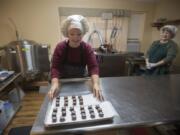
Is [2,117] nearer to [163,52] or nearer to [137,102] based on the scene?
[137,102]

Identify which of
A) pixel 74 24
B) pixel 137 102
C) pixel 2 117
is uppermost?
pixel 74 24

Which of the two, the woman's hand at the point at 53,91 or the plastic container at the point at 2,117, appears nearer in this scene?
the woman's hand at the point at 53,91

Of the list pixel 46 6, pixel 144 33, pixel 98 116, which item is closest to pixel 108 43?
pixel 144 33

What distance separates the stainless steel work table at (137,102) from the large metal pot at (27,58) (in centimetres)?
163

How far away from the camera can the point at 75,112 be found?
67cm

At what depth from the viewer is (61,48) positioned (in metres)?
1.16

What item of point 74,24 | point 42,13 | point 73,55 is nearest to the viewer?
point 74,24

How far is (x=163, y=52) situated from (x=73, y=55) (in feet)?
4.47

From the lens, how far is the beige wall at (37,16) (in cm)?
257

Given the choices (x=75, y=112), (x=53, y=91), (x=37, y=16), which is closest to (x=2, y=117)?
(x=53, y=91)

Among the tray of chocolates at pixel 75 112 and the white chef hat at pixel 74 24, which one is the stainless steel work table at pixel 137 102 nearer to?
the tray of chocolates at pixel 75 112

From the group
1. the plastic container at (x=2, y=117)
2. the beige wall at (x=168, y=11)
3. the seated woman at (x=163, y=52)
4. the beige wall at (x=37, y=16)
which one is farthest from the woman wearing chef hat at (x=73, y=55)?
the beige wall at (x=168, y=11)

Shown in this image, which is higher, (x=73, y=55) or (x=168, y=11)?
(x=168, y=11)

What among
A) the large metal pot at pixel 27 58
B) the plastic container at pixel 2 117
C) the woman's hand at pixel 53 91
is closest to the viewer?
the woman's hand at pixel 53 91
